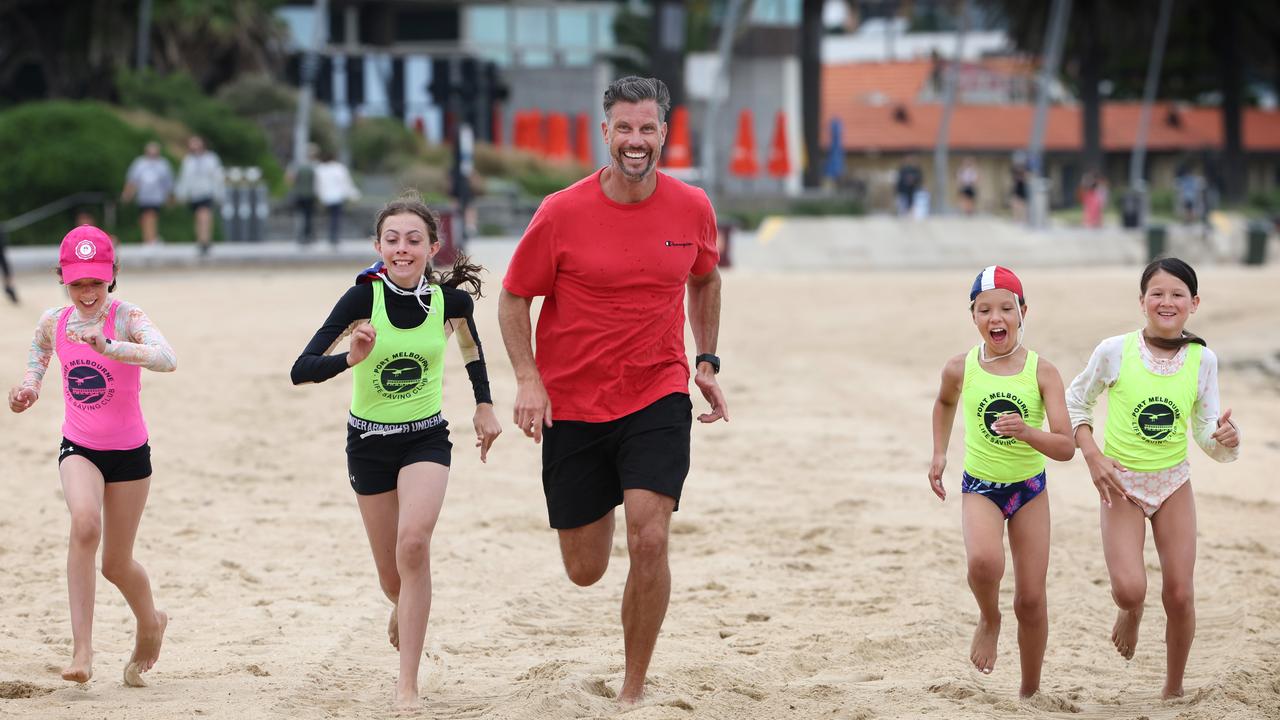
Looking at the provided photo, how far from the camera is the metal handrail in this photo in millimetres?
27562

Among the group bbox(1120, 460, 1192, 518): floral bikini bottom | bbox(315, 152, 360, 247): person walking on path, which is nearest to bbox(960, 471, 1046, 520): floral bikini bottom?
bbox(1120, 460, 1192, 518): floral bikini bottom

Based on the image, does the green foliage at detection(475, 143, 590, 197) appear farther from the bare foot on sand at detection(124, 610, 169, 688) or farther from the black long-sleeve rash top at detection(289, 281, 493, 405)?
the bare foot on sand at detection(124, 610, 169, 688)

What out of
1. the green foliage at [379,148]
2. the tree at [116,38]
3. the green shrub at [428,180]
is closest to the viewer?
the green shrub at [428,180]

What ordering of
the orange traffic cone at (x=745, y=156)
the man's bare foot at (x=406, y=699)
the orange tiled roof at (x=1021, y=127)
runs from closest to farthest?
the man's bare foot at (x=406, y=699) → the orange traffic cone at (x=745, y=156) → the orange tiled roof at (x=1021, y=127)

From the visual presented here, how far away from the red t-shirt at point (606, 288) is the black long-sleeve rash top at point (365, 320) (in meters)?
0.25

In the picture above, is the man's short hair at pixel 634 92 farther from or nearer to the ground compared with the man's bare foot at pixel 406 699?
farther from the ground

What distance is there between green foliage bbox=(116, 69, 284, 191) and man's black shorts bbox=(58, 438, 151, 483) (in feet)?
90.1

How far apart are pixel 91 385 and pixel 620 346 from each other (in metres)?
1.80

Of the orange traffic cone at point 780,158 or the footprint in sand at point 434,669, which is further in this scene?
the orange traffic cone at point 780,158

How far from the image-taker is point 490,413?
18.9 feet

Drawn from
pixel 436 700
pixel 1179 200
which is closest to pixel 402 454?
pixel 436 700

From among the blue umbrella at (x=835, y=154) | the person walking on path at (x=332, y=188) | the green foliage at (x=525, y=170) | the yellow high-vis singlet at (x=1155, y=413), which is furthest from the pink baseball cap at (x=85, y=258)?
the blue umbrella at (x=835, y=154)

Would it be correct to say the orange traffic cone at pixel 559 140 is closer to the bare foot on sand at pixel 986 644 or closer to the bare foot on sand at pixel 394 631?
the bare foot on sand at pixel 394 631

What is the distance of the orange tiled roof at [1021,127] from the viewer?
59.5 m
